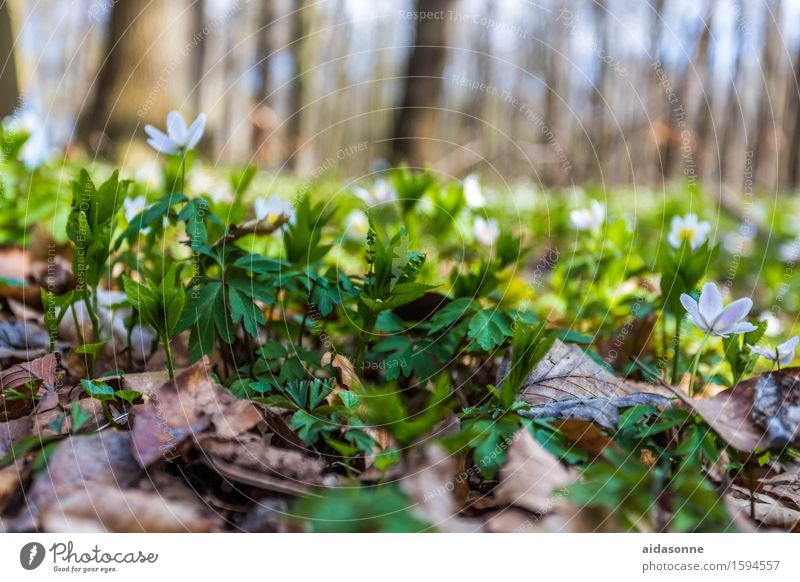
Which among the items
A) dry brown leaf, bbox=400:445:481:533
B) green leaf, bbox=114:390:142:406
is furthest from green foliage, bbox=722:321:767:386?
green leaf, bbox=114:390:142:406

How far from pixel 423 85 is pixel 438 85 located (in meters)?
0.16

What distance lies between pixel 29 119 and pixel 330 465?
78.7 inches

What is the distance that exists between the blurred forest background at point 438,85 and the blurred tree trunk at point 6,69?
1 centimetres

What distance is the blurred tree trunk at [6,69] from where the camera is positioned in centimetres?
343

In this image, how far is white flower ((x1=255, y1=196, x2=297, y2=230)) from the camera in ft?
4.98

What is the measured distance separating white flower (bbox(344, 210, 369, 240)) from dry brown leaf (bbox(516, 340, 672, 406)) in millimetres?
1344

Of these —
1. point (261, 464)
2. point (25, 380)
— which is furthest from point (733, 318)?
point (25, 380)

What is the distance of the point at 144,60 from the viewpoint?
5.05 meters

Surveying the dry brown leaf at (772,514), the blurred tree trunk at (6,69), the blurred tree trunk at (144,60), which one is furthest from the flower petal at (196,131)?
the blurred tree trunk at (144,60)

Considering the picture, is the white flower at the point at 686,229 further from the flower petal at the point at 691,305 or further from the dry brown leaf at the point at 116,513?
the dry brown leaf at the point at 116,513

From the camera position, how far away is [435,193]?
7.54 ft

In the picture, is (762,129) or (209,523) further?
(762,129)

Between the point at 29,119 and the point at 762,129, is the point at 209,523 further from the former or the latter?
the point at 762,129
